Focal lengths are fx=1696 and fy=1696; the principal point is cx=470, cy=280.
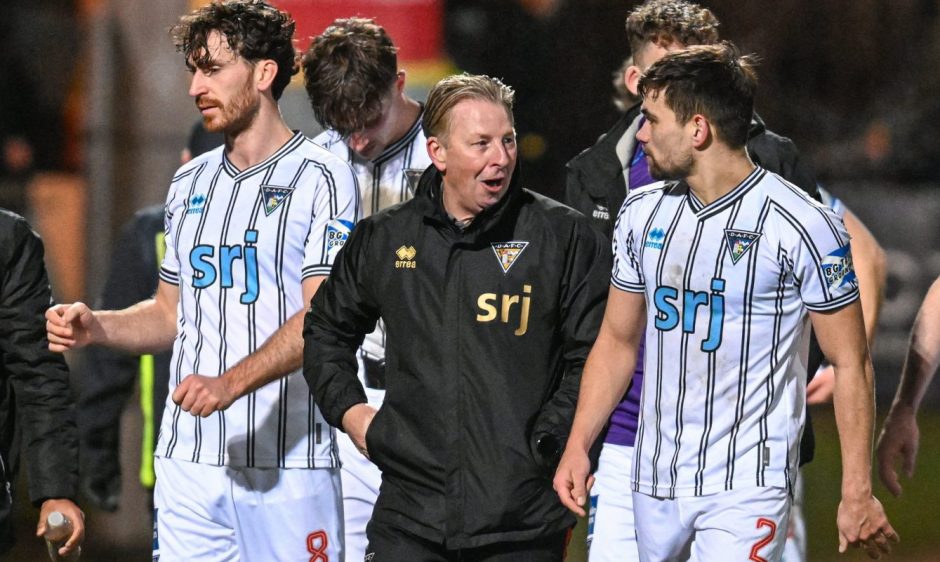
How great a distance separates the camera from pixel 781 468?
4.62 meters

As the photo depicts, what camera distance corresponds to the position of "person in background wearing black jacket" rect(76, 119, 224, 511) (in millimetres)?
6633

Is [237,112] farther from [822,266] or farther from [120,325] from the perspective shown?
[822,266]

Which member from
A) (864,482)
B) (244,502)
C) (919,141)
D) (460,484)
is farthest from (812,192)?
(919,141)

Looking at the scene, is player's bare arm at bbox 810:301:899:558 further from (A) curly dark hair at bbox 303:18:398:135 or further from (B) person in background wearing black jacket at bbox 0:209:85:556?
(B) person in background wearing black jacket at bbox 0:209:85:556

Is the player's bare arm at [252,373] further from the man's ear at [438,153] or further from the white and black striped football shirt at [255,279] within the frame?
the man's ear at [438,153]

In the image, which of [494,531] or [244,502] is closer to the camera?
[494,531]

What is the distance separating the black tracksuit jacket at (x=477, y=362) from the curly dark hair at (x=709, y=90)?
0.43m

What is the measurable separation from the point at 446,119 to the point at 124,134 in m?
5.93

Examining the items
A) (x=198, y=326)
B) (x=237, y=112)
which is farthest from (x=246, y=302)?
(x=237, y=112)

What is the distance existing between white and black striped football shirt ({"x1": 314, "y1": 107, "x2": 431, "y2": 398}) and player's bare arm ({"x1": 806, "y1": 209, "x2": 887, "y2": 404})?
1511 millimetres

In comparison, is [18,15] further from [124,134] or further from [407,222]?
[407,222]

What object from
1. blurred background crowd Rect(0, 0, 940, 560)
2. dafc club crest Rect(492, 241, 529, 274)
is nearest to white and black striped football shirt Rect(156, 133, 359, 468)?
dafc club crest Rect(492, 241, 529, 274)

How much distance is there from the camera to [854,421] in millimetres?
4504

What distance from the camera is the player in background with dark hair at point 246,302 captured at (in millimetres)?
5105
